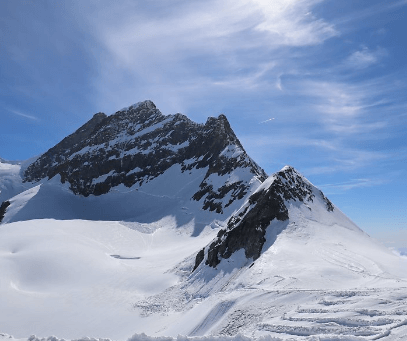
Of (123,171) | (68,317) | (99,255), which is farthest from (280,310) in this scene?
(123,171)

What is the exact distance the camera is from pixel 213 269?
95.2 feet

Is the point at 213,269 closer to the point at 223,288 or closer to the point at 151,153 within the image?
the point at 223,288

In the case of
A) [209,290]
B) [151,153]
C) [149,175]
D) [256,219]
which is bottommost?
[209,290]

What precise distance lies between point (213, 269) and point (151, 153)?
71.8 metres

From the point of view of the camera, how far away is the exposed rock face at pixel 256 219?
29.1m

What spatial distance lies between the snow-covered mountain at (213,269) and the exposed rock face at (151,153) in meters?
1.26

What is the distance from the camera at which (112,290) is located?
32.3 m

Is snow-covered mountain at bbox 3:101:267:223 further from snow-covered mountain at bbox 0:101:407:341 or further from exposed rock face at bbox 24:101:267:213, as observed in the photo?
snow-covered mountain at bbox 0:101:407:341

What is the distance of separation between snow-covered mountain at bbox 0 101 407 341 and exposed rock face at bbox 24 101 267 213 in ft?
4.12

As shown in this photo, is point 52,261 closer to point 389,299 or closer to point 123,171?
point 389,299

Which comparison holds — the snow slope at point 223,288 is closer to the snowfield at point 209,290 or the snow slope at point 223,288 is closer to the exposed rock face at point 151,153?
the snowfield at point 209,290

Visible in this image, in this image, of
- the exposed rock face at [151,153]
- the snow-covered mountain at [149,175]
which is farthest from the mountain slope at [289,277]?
the exposed rock face at [151,153]

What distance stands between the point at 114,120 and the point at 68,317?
3942 inches

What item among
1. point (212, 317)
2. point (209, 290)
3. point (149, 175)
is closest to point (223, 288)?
point (209, 290)
